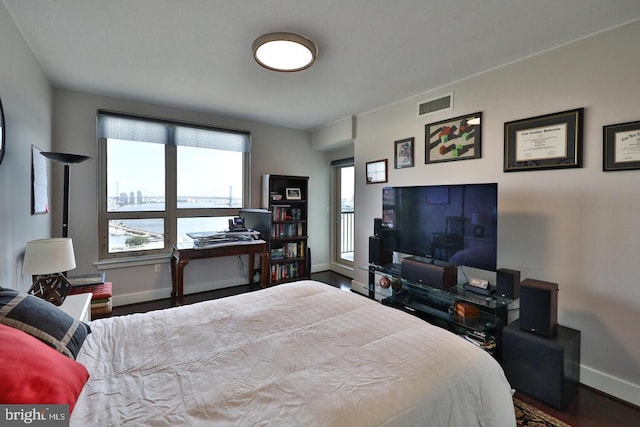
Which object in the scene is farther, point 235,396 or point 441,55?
point 441,55

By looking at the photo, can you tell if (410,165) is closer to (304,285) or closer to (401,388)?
(304,285)

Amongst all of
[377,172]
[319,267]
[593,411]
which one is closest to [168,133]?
[377,172]

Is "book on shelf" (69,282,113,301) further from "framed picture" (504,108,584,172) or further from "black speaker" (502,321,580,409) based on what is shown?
"framed picture" (504,108,584,172)

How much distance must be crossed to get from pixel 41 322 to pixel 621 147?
3.28 meters

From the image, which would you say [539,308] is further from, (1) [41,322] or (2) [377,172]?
(1) [41,322]

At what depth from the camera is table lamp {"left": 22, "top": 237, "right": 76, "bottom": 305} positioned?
1.87m

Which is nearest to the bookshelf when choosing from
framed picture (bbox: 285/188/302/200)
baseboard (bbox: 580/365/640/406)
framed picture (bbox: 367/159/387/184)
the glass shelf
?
framed picture (bbox: 285/188/302/200)

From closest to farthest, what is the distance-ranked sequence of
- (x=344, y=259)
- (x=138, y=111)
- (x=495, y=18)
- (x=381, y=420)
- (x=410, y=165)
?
(x=381, y=420) → (x=495, y=18) → (x=410, y=165) → (x=138, y=111) → (x=344, y=259)

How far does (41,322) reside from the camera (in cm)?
110

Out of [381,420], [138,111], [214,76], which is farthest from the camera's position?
[138,111]

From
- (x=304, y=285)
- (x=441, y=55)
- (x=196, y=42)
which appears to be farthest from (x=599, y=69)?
(x=196, y=42)

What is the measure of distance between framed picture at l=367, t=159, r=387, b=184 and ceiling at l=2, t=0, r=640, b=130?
85cm

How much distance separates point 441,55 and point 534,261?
1.83 m

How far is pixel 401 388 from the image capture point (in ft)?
3.26
